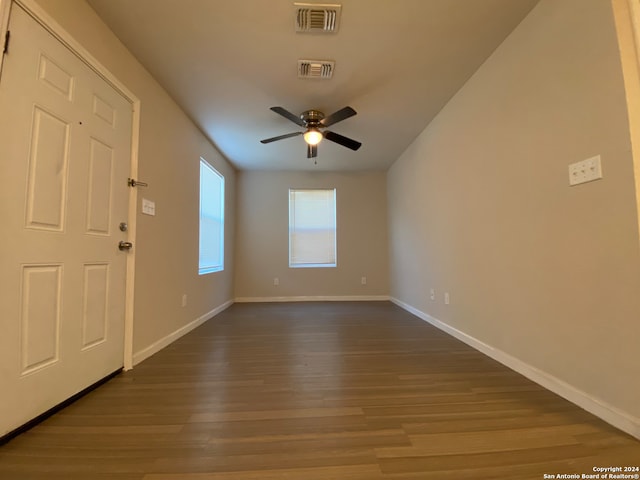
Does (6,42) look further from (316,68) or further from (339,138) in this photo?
(339,138)

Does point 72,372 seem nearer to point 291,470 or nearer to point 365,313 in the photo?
point 291,470

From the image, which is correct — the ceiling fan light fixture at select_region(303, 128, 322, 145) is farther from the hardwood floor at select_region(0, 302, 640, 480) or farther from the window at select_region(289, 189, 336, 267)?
the window at select_region(289, 189, 336, 267)

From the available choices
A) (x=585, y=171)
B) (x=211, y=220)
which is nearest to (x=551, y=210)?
(x=585, y=171)

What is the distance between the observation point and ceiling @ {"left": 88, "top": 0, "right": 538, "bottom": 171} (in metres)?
1.77

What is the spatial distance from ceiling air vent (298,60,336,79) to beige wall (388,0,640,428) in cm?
122

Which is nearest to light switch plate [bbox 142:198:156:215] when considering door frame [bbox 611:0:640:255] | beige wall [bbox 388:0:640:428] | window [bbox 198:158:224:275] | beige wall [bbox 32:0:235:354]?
beige wall [bbox 32:0:235:354]

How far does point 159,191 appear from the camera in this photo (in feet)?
8.16

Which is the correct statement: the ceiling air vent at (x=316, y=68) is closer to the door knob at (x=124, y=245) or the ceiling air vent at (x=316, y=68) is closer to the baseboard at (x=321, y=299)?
the door knob at (x=124, y=245)

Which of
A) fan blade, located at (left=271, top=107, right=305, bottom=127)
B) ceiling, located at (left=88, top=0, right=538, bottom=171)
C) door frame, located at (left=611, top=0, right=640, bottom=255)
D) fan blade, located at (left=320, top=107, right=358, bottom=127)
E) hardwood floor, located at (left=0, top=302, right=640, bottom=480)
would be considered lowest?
hardwood floor, located at (left=0, top=302, right=640, bottom=480)

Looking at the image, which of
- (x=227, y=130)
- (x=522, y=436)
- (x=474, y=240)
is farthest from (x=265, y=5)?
(x=522, y=436)

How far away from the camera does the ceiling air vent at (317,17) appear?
1.73 meters

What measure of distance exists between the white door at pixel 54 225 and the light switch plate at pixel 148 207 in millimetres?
270

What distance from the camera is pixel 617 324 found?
1.32m

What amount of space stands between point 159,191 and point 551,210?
2.84m
